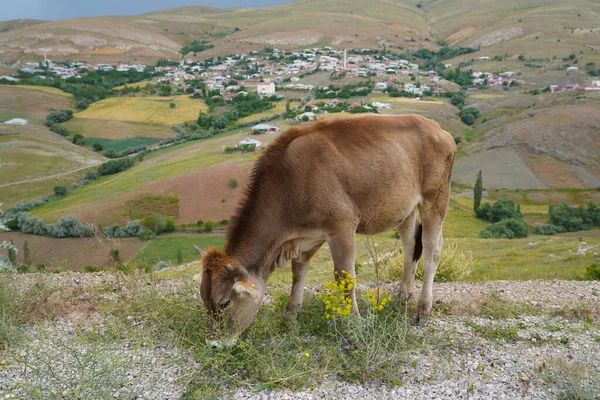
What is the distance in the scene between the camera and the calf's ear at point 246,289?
261 inches

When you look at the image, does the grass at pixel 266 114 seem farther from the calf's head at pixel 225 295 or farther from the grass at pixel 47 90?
the calf's head at pixel 225 295

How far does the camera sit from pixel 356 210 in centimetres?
777

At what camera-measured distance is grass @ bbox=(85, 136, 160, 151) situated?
4786 inches

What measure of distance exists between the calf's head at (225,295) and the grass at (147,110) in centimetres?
13582

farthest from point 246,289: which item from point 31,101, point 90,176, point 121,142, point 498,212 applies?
point 31,101

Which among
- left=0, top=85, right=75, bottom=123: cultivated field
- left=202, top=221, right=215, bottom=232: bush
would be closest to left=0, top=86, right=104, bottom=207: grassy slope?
left=0, top=85, right=75, bottom=123: cultivated field

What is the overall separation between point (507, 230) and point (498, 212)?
1005 centimetres

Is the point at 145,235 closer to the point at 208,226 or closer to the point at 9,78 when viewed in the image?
the point at 208,226

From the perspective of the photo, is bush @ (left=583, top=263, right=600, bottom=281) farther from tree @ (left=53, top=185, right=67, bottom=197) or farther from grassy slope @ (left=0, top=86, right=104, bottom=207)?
tree @ (left=53, top=185, right=67, bottom=197)

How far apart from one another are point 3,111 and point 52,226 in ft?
293

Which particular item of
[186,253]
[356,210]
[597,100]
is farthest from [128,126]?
[356,210]

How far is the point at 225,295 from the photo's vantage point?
22.2ft

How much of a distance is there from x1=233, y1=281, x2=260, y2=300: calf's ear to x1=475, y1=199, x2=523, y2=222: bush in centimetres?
6843

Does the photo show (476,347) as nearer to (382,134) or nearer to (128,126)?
(382,134)
